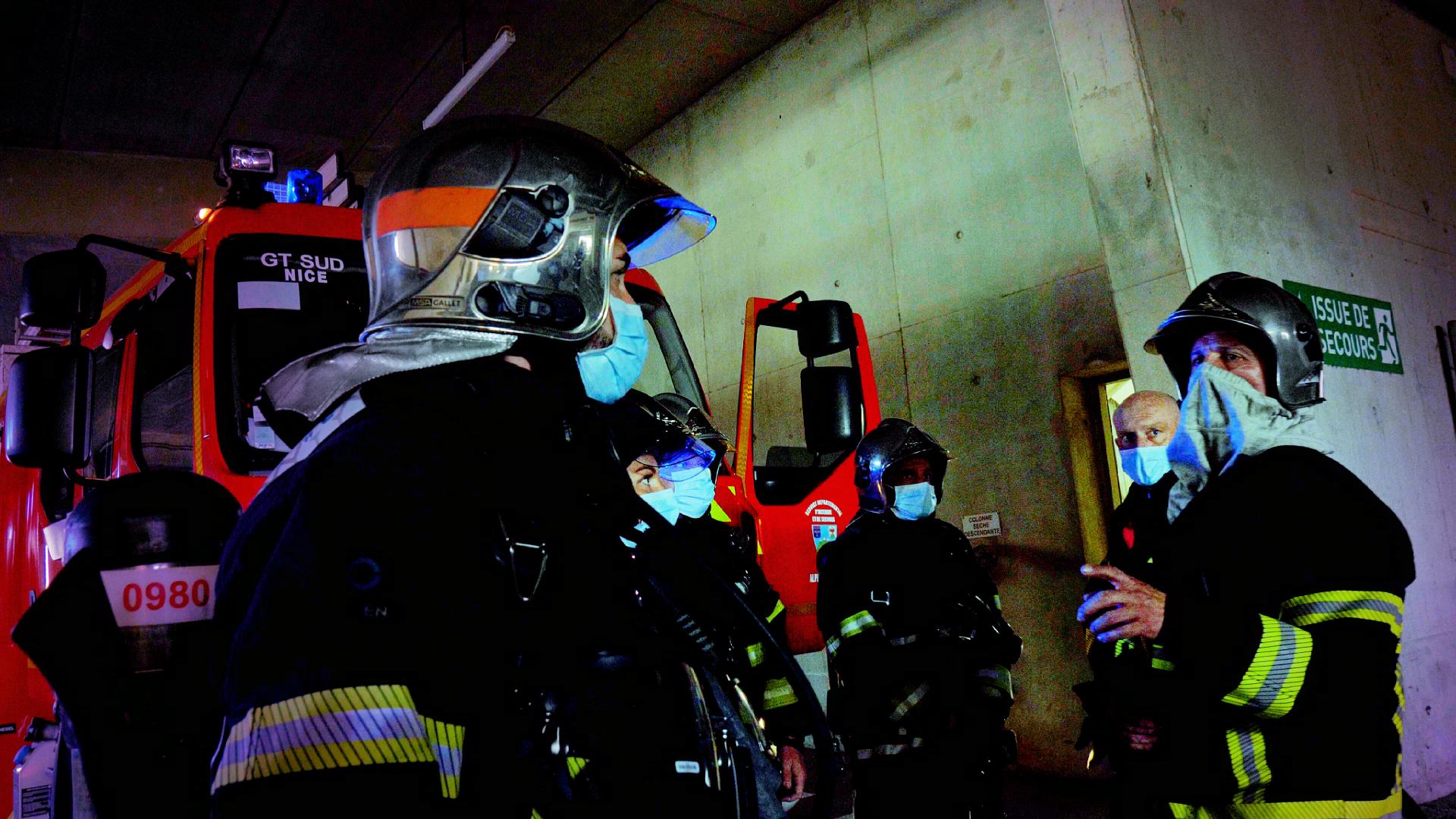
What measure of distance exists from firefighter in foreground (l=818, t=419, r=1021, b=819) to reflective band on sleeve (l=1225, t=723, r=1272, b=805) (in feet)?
6.98

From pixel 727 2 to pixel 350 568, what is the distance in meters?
7.51

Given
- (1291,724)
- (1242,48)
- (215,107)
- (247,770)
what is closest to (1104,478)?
(1242,48)

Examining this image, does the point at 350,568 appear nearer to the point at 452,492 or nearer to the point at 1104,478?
the point at 452,492

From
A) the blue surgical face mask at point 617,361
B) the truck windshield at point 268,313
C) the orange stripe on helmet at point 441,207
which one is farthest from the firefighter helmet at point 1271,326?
the truck windshield at point 268,313

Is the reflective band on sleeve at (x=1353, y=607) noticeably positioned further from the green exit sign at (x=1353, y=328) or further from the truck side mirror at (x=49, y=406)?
the truck side mirror at (x=49, y=406)

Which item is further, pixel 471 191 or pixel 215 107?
pixel 215 107

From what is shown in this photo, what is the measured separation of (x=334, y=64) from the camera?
26.8ft

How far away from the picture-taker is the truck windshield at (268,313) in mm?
3078

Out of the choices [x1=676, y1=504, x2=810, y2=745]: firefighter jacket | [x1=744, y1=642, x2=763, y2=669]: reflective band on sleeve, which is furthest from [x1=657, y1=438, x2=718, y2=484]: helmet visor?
[x1=744, y1=642, x2=763, y2=669]: reflective band on sleeve

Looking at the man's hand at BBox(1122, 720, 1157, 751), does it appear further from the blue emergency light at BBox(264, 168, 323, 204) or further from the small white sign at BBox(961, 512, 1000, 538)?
the small white sign at BBox(961, 512, 1000, 538)

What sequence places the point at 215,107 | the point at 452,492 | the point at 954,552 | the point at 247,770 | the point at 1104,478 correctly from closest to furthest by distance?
the point at 247,770
the point at 452,492
the point at 954,552
the point at 1104,478
the point at 215,107

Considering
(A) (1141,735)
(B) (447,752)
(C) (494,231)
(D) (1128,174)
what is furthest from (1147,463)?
(B) (447,752)

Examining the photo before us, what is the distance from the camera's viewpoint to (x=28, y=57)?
24.8ft

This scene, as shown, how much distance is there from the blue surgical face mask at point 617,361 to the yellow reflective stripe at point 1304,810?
1490mm
